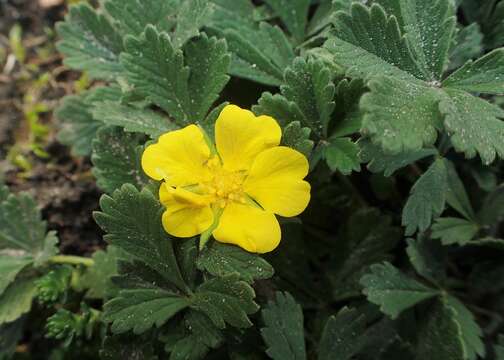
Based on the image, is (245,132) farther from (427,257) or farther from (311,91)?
(427,257)

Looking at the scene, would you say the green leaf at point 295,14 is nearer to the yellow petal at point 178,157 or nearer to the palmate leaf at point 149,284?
the yellow petal at point 178,157

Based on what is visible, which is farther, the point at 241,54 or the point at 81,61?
the point at 81,61

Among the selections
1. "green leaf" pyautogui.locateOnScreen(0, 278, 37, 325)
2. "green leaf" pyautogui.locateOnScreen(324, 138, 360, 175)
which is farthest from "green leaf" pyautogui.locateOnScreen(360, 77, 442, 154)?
"green leaf" pyautogui.locateOnScreen(0, 278, 37, 325)

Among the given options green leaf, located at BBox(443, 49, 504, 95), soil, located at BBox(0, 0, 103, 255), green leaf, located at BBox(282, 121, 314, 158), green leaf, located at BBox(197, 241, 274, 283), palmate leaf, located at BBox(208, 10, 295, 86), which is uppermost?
green leaf, located at BBox(443, 49, 504, 95)

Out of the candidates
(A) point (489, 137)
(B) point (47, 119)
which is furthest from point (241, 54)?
(B) point (47, 119)

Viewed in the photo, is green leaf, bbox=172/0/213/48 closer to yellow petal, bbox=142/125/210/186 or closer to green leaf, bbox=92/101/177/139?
green leaf, bbox=92/101/177/139

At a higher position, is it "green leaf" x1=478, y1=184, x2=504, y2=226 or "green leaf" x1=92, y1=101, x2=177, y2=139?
"green leaf" x1=478, y1=184, x2=504, y2=226

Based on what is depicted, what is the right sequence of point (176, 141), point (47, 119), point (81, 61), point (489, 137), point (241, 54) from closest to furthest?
point (489, 137) → point (176, 141) → point (241, 54) → point (81, 61) → point (47, 119)

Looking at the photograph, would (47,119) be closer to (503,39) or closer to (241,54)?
(241,54)
